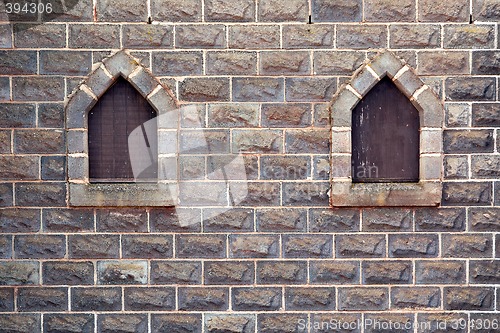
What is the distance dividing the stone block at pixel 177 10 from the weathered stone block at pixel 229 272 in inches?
81.4

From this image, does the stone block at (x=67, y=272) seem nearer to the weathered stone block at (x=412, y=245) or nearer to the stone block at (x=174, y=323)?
the stone block at (x=174, y=323)

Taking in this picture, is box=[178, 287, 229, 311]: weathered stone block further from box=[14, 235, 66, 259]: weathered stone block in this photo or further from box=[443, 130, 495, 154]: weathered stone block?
box=[443, 130, 495, 154]: weathered stone block

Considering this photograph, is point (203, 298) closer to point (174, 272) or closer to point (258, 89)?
point (174, 272)

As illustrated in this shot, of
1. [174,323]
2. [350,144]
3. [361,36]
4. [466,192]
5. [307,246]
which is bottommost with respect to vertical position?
[174,323]

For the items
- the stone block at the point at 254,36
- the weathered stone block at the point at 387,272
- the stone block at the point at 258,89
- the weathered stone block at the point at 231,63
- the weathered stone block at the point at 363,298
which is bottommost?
the weathered stone block at the point at 363,298

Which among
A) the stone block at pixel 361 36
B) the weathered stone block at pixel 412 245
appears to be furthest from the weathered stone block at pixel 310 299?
the stone block at pixel 361 36

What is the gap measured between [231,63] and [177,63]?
45cm

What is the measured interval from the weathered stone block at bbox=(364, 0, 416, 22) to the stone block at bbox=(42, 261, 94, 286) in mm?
3161

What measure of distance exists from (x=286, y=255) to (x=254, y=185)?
65 cm

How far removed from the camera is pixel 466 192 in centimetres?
558

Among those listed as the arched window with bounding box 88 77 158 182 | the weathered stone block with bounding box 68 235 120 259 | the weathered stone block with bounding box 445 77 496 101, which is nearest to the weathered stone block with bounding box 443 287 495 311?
the weathered stone block with bounding box 445 77 496 101

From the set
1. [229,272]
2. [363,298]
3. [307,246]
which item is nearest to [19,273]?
[229,272]

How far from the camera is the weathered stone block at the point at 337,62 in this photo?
5.54 m

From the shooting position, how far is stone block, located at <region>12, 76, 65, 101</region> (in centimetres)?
552
